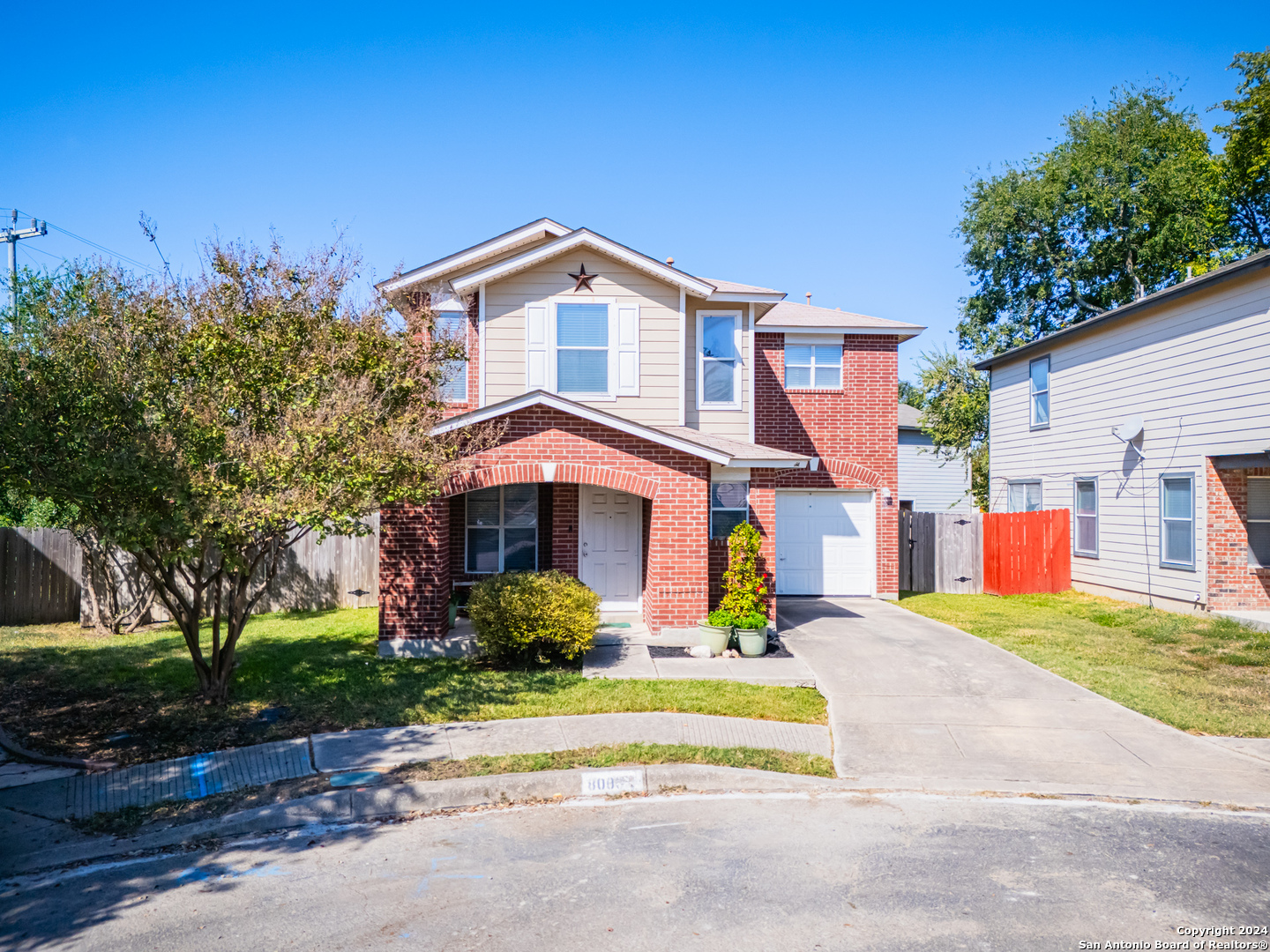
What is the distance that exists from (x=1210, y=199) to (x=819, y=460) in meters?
21.5

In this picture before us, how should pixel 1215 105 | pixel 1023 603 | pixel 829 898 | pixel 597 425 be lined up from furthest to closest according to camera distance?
pixel 1215 105, pixel 1023 603, pixel 597 425, pixel 829 898

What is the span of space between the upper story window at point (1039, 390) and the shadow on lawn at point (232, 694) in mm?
14841

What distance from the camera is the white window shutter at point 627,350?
562 inches

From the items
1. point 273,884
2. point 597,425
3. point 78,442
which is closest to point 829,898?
point 273,884

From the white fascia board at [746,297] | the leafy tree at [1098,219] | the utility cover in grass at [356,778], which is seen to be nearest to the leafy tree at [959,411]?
the leafy tree at [1098,219]

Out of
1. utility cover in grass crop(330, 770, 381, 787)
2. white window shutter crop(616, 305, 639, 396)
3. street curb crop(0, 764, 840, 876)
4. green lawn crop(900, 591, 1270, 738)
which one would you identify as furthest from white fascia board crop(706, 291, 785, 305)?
utility cover in grass crop(330, 770, 381, 787)

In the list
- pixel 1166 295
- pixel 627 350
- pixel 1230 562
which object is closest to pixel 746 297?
pixel 627 350

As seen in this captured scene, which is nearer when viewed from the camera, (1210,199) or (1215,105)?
(1215,105)

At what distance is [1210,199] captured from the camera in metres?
29.0

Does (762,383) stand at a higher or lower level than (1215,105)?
lower

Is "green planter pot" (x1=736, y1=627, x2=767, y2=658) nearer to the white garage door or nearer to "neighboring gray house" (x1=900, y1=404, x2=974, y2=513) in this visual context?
the white garage door

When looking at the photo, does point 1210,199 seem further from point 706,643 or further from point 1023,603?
point 706,643

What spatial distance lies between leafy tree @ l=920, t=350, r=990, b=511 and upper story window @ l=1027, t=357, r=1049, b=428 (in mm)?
9263

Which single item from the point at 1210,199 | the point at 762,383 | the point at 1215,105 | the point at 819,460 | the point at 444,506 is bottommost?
the point at 444,506
